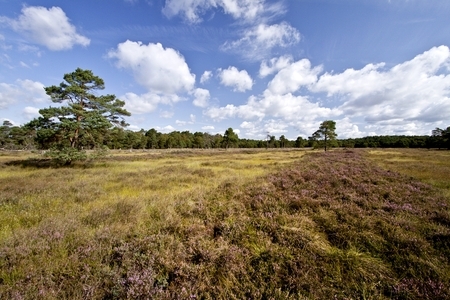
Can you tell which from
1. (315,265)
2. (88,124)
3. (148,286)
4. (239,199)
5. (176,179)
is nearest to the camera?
(148,286)

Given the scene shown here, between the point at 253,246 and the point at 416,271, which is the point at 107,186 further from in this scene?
the point at 416,271

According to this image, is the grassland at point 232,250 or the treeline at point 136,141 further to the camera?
the treeline at point 136,141

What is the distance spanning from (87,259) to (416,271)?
19.9 feet

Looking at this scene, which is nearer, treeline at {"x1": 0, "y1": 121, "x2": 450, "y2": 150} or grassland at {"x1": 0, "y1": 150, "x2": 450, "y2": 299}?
grassland at {"x1": 0, "y1": 150, "x2": 450, "y2": 299}

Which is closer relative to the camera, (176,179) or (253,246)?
(253,246)

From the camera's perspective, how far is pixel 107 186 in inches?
404

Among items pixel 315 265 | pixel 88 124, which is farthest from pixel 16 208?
pixel 88 124

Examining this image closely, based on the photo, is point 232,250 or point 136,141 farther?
point 136,141

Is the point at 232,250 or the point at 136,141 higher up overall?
the point at 136,141

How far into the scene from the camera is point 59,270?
324 cm

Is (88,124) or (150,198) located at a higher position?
(88,124)

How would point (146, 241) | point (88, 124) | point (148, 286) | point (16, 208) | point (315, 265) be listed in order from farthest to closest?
1. point (88, 124)
2. point (16, 208)
3. point (146, 241)
4. point (315, 265)
5. point (148, 286)

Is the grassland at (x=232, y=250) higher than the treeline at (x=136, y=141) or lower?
lower

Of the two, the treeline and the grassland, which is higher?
the treeline
